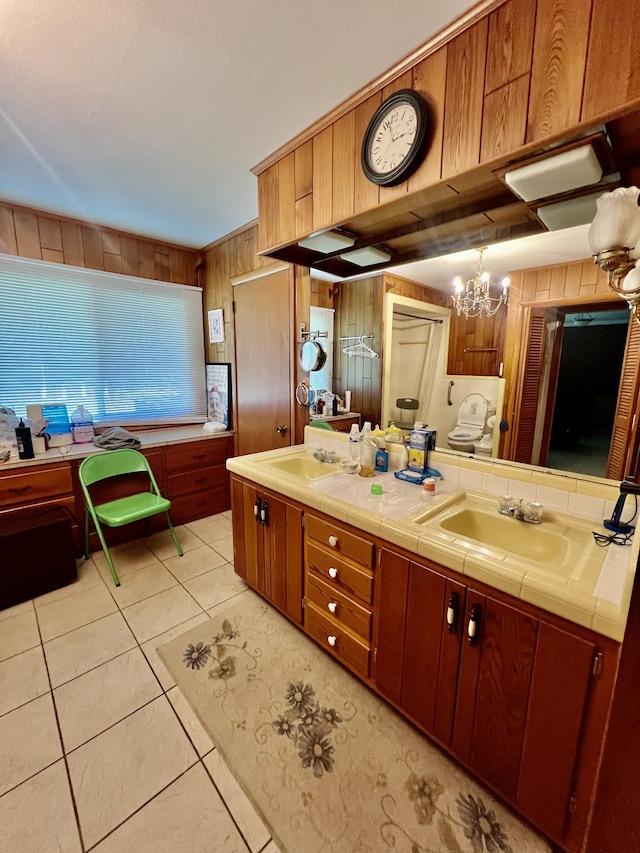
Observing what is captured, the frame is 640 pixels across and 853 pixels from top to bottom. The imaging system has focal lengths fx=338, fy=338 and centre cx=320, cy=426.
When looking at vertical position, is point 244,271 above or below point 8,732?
above

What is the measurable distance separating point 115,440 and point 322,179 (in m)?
2.25

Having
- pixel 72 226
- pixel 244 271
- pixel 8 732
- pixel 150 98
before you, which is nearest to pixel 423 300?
pixel 150 98

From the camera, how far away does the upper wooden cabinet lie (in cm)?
86

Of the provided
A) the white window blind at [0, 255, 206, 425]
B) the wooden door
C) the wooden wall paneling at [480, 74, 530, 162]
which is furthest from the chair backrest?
the wooden wall paneling at [480, 74, 530, 162]

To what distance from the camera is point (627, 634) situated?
0.55 metres

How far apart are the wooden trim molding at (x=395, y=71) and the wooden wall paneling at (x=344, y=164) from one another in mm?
42

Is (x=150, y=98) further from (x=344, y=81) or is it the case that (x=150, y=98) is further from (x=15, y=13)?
(x=344, y=81)

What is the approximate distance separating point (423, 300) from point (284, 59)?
1.09 metres

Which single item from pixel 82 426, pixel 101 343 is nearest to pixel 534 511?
pixel 82 426

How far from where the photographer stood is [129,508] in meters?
2.34

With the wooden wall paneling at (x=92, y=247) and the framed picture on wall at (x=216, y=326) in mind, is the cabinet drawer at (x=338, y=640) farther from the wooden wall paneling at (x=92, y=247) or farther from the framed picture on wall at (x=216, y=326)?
the wooden wall paneling at (x=92, y=247)

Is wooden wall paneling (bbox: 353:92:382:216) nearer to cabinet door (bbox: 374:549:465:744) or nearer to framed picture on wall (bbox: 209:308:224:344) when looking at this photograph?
cabinet door (bbox: 374:549:465:744)

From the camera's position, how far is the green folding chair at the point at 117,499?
2205mm

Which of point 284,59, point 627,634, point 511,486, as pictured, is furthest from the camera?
point 511,486
